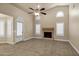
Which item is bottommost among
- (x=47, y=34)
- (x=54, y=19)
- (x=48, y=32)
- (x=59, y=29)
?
(x=47, y=34)

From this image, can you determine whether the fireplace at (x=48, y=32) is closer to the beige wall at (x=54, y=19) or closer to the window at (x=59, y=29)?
the beige wall at (x=54, y=19)

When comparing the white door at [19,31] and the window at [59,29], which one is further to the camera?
the window at [59,29]


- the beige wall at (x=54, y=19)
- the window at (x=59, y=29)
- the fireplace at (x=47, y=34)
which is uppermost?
the beige wall at (x=54, y=19)

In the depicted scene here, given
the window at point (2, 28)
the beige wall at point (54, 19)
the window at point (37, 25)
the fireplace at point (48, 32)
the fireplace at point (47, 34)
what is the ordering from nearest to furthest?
1. the window at point (2, 28)
2. the beige wall at point (54, 19)
3. the fireplace at point (48, 32)
4. the fireplace at point (47, 34)
5. the window at point (37, 25)

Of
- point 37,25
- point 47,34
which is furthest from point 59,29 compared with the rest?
point 37,25

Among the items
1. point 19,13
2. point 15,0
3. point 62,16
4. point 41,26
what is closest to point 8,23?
point 19,13

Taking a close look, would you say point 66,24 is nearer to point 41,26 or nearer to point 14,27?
point 41,26

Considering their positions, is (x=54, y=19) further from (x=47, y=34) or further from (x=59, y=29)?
(x=47, y=34)

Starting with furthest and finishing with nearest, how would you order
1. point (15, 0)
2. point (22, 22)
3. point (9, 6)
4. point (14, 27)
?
point (22, 22) → point (14, 27) → point (9, 6) → point (15, 0)

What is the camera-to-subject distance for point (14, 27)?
7.61 m

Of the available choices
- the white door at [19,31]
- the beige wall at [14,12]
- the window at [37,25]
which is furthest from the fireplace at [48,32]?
the white door at [19,31]

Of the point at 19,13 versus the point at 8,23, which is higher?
the point at 19,13

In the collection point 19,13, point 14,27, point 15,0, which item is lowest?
point 14,27

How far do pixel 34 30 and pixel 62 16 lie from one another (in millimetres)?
3111
